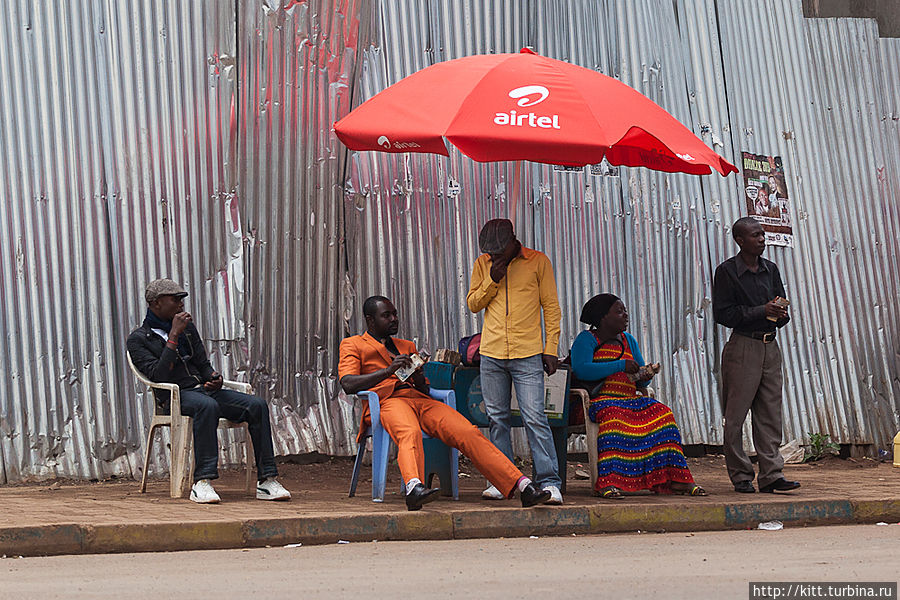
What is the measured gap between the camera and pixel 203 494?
7.37 m

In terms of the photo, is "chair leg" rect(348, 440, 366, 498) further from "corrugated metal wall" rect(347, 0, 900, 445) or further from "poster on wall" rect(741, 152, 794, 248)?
"poster on wall" rect(741, 152, 794, 248)

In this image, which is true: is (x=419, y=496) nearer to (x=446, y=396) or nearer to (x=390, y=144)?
(x=446, y=396)

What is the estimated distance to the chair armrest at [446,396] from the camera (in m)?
7.75

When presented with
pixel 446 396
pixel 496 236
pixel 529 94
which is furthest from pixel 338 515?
pixel 529 94

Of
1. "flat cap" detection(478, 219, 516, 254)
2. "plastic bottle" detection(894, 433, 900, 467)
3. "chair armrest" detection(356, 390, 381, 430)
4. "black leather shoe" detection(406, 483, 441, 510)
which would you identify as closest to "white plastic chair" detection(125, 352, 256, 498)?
"chair armrest" detection(356, 390, 381, 430)

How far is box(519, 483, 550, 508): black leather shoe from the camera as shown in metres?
6.96

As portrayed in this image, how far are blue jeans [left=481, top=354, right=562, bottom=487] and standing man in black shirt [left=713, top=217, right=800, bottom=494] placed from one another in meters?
1.44

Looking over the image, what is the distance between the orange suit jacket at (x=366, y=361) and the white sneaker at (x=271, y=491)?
2.13ft

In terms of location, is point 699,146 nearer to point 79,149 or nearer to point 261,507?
point 261,507

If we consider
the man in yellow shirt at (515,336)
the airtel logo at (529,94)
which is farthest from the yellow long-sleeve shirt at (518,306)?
the airtel logo at (529,94)

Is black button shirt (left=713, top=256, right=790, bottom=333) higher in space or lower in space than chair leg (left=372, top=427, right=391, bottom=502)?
higher

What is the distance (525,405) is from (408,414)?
739mm

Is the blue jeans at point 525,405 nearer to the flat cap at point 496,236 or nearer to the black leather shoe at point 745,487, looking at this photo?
the flat cap at point 496,236

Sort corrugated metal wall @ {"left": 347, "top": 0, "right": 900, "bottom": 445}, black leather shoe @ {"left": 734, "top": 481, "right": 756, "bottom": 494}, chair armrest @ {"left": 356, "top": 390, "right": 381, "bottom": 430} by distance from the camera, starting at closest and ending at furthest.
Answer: chair armrest @ {"left": 356, "top": 390, "right": 381, "bottom": 430}
black leather shoe @ {"left": 734, "top": 481, "right": 756, "bottom": 494}
corrugated metal wall @ {"left": 347, "top": 0, "right": 900, "bottom": 445}
